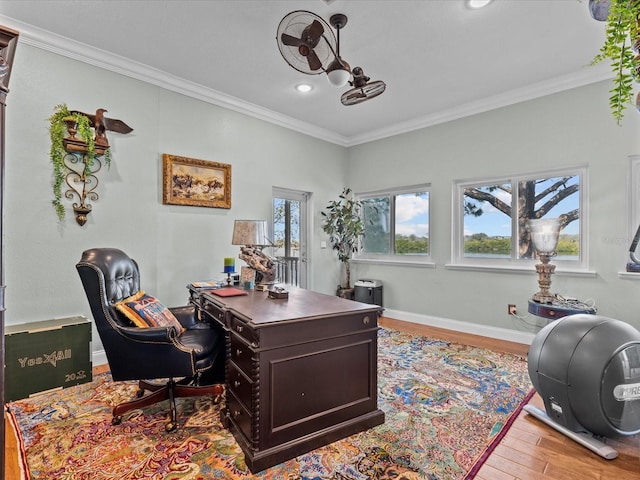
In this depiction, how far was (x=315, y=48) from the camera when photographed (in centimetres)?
230

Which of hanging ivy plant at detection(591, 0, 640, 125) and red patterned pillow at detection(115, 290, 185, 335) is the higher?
hanging ivy plant at detection(591, 0, 640, 125)

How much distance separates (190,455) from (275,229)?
3342 mm

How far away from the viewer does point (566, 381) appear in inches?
76.5

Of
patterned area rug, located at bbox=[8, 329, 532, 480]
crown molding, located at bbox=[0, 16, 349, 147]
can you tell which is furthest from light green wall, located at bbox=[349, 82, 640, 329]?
crown molding, located at bbox=[0, 16, 349, 147]

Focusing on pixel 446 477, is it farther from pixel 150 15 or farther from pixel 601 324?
pixel 150 15

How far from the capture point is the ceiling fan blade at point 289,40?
2.21 meters

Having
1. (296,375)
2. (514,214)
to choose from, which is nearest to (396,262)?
(514,214)

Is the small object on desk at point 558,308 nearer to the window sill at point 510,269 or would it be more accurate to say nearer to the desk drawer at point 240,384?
the window sill at point 510,269

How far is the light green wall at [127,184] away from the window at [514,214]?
2.49m

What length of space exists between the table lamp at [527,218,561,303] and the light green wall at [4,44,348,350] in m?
3.15

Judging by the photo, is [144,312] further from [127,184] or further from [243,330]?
[127,184]

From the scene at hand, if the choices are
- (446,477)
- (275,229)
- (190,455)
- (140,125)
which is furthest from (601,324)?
(140,125)

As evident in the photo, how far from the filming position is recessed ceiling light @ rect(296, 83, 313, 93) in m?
→ 3.79

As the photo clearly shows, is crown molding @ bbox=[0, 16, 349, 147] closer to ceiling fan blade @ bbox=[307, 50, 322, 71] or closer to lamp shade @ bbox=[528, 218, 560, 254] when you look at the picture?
ceiling fan blade @ bbox=[307, 50, 322, 71]
